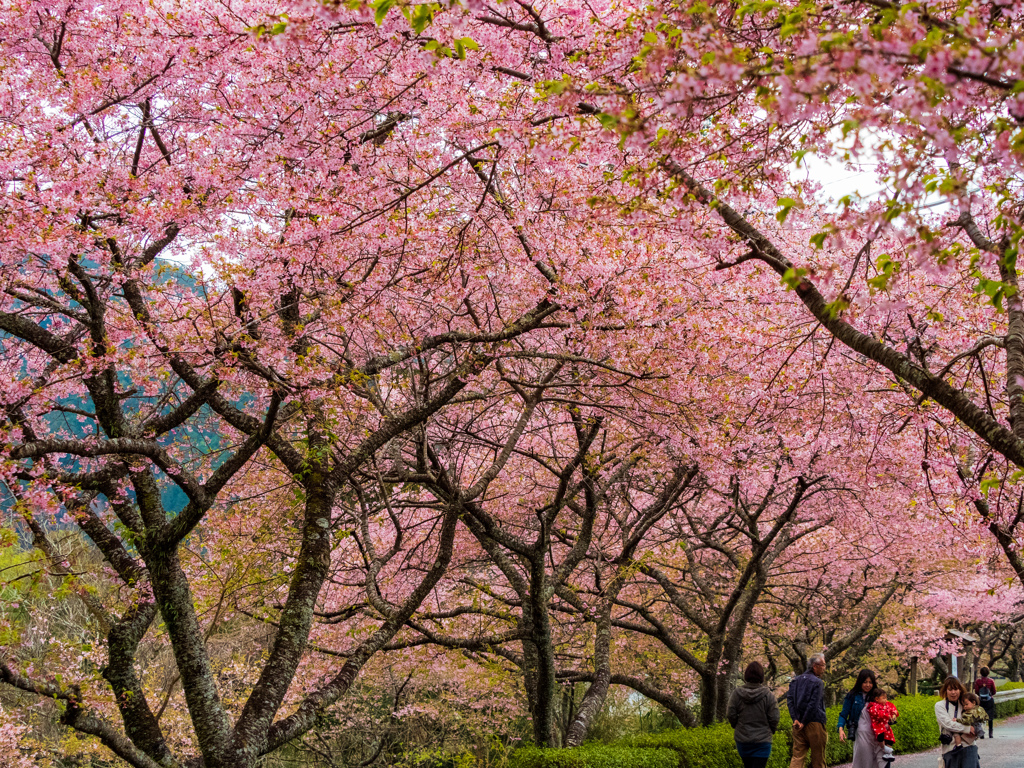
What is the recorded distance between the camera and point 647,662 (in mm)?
17297

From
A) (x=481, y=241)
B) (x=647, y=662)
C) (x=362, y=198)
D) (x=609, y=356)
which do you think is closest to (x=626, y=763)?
(x=609, y=356)

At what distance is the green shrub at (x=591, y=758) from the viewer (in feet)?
28.4

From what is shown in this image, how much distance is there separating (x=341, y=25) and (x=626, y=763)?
27.3 feet

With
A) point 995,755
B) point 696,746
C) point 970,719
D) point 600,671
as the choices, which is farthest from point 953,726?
point 995,755

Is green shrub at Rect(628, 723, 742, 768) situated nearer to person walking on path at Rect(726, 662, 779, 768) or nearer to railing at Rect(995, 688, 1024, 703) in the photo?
person walking on path at Rect(726, 662, 779, 768)

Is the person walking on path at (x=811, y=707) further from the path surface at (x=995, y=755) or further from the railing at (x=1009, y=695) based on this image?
the railing at (x=1009, y=695)

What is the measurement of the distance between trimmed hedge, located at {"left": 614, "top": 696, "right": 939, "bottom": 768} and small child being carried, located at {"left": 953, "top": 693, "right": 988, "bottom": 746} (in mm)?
1761

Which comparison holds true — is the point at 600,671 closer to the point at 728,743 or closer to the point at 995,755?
the point at 728,743

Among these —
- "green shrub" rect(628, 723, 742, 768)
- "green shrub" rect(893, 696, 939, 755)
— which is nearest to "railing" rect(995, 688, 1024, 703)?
"green shrub" rect(893, 696, 939, 755)

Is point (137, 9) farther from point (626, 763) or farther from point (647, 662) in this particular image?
point (647, 662)

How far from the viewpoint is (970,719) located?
7.64 m

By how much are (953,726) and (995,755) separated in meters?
8.50

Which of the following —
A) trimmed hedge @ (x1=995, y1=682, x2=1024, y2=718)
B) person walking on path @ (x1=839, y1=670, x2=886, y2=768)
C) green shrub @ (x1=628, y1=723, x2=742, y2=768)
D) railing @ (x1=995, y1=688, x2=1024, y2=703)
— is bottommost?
trimmed hedge @ (x1=995, y1=682, x2=1024, y2=718)

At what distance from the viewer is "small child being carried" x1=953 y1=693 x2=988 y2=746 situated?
25.1 ft
